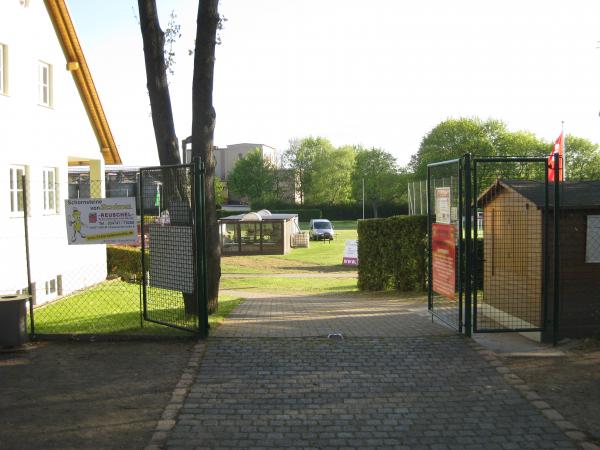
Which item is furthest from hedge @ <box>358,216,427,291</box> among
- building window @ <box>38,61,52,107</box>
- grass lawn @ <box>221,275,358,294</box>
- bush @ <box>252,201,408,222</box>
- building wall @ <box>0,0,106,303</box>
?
bush @ <box>252,201,408,222</box>

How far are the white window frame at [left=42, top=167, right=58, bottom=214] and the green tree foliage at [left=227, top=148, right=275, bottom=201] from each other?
89902 mm

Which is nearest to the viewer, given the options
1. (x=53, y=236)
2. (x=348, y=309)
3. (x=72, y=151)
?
(x=348, y=309)

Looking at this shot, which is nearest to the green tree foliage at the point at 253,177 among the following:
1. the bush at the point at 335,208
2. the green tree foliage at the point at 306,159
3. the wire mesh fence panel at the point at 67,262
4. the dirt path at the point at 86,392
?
the green tree foliage at the point at 306,159

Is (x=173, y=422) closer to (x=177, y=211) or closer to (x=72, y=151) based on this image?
(x=177, y=211)

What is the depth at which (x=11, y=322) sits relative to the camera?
784 cm

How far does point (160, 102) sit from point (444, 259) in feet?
16.4

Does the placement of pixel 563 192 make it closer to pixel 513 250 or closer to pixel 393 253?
pixel 513 250

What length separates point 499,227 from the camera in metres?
9.73

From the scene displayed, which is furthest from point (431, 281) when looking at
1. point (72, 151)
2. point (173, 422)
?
point (72, 151)

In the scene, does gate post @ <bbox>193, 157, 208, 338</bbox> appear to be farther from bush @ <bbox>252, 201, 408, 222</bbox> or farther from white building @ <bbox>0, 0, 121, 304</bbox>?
bush @ <bbox>252, 201, 408, 222</bbox>

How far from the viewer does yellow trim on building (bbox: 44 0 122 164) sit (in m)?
16.3

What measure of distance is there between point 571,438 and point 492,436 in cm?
62

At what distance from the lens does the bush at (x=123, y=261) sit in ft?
69.7

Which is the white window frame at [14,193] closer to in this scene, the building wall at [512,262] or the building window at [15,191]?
the building window at [15,191]
